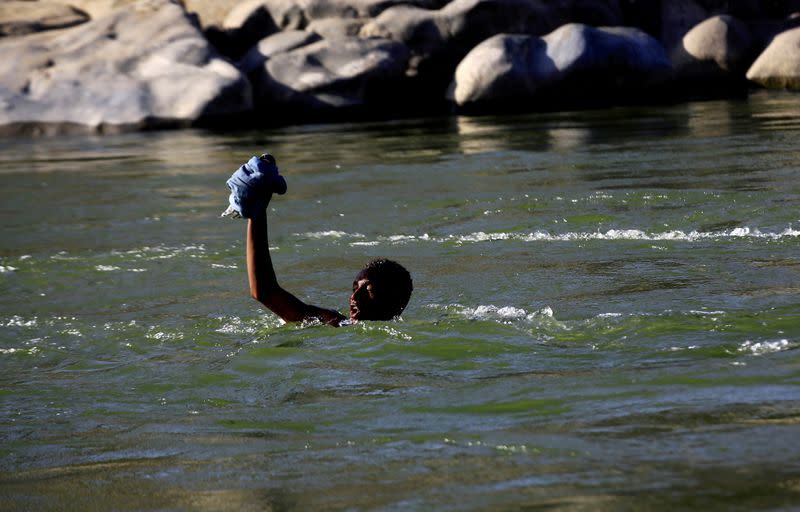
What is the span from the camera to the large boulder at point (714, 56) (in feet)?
72.6

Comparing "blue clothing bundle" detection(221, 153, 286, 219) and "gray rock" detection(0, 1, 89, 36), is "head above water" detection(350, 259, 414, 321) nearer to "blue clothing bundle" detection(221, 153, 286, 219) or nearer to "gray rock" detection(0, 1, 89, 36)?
"blue clothing bundle" detection(221, 153, 286, 219)

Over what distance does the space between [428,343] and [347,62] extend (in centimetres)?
1479

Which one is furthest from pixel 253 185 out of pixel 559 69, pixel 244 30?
pixel 244 30

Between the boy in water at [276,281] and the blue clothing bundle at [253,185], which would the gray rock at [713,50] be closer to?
the boy in water at [276,281]

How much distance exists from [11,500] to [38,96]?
16936 mm

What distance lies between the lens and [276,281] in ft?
20.2

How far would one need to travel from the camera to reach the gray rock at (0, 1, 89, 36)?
22.5m

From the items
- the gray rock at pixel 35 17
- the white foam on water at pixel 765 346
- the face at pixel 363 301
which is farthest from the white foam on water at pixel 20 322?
the gray rock at pixel 35 17

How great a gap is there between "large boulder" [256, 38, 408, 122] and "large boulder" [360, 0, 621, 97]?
710 mm

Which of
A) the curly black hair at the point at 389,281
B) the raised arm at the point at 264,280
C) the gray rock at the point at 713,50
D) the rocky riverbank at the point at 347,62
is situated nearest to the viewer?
the raised arm at the point at 264,280

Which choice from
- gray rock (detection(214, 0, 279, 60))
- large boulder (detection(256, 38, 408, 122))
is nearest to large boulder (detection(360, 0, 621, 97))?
large boulder (detection(256, 38, 408, 122))

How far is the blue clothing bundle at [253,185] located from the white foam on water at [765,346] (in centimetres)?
212

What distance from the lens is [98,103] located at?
67.2 ft

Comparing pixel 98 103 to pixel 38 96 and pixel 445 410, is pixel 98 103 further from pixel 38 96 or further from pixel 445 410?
pixel 445 410
